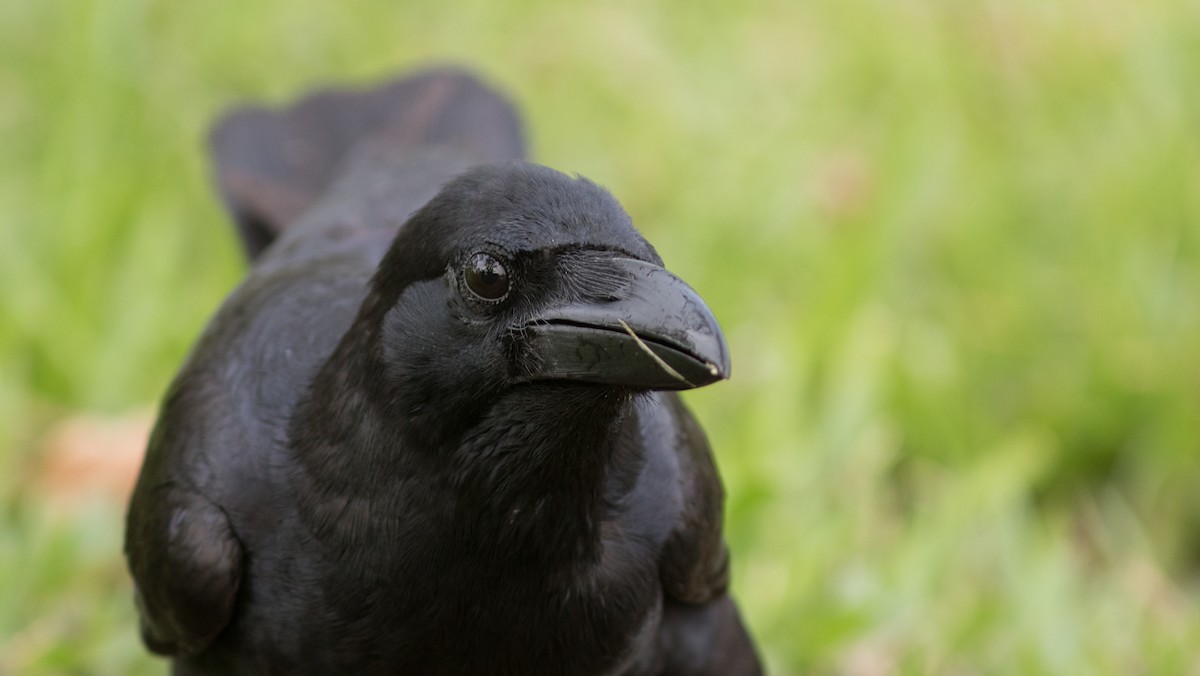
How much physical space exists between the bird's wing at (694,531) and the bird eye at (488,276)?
0.67m

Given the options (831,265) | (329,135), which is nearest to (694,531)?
(329,135)

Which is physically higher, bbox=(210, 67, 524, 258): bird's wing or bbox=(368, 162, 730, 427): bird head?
bbox=(210, 67, 524, 258): bird's wing

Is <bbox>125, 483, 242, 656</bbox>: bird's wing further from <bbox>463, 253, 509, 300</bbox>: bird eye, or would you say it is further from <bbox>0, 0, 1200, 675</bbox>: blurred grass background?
<bbox>0, 0, 1200, 675</bbox>: blurred grass background

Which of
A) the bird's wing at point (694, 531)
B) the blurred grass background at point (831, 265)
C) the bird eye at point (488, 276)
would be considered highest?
the blurred grass background at point (831, 265)

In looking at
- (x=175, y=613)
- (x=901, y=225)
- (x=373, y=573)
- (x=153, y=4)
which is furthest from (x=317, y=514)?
(x=153, y=4)

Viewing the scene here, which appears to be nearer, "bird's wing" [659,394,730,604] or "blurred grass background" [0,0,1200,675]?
"bird's wing" [659,394,730,604]

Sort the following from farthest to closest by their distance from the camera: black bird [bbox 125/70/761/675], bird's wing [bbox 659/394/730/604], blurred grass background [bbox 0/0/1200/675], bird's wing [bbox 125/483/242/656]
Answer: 1. blurred grass background [bbox 0/0/1200/675]
2. bird's wing [bbox 659/394/730/604]
3. bird's wing [bbox 125/483/242/656]
4. black bird [bbox 125/70/761/675]

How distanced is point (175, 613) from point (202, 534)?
0.17 meters

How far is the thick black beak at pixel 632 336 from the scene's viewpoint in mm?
2154

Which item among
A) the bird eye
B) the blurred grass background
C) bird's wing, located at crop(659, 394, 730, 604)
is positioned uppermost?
the blurred grass background

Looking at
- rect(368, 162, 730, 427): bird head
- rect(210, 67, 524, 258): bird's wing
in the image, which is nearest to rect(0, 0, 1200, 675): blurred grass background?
rect(210, 67, 524, 258): bird's wing

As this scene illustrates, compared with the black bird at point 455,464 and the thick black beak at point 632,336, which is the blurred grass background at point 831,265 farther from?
the thick black beak at point 632,336

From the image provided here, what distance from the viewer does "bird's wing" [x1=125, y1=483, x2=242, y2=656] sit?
8.71ft

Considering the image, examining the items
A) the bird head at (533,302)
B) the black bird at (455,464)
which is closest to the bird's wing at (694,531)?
the black bird at (455,464)
